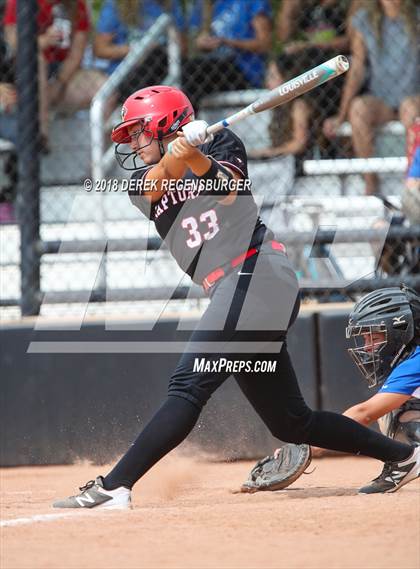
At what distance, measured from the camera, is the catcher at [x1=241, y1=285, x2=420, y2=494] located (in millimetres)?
4691

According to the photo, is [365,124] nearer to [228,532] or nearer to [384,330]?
[384,330]

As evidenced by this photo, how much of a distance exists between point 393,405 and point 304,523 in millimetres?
1192

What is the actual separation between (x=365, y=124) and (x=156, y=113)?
3747 millimetres

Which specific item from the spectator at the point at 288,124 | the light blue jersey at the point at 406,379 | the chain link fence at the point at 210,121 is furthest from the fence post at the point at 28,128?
the light blue jersey at the point at 406,379

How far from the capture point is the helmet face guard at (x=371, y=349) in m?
4.79

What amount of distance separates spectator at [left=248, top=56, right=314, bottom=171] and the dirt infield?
137 inches

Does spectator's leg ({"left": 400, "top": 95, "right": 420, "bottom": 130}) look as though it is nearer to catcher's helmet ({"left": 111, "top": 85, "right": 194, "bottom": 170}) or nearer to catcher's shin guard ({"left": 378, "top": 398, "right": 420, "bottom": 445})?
catcher's shin guard ({"left": 378, "top": 398, "right": 420, "bottom": 445})

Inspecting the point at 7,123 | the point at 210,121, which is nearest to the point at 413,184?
the point at 210,121

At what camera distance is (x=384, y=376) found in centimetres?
489

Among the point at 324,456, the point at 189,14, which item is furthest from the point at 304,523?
the point at 189,14

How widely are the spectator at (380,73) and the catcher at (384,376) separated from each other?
3004 millimetres
